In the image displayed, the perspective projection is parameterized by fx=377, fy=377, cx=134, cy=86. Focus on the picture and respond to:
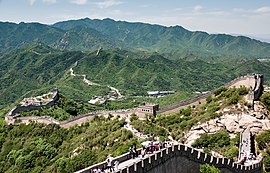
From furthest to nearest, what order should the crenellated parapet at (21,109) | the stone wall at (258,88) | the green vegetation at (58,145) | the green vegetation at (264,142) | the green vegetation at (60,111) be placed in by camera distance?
1. the green vegetation at (60,111)
2. the crenellated parapet at (21,109)
3. the stone wall at (258,88)
4. the green vegetation at (58,145)
5. the green vegetation at (264,142)

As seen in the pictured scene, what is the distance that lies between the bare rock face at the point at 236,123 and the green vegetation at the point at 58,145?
6577mm

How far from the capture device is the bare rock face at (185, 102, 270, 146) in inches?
1460

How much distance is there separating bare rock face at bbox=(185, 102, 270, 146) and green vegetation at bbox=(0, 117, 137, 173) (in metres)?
6.58

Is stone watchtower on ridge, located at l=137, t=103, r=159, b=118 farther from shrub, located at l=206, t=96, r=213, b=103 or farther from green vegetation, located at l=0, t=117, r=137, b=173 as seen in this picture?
shrub, located at l=206, t=96, r=213, b=103

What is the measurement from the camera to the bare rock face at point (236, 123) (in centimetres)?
3709

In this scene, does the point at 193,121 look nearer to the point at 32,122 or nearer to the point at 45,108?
the point at 32,122

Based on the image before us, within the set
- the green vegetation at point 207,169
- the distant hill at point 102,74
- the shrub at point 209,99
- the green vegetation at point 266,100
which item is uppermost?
the green vegetation at point 207,169

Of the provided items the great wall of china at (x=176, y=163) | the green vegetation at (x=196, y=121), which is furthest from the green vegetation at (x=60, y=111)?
the great wall of china at (x=176, y=163)

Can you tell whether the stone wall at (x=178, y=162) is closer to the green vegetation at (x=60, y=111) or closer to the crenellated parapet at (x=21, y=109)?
the crenellated parapet at (x=21, y=109)

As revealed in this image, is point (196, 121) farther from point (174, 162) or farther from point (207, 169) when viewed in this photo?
point (174, 162)

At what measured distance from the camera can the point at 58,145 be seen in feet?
153

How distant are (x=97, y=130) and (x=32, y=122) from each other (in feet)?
39.8

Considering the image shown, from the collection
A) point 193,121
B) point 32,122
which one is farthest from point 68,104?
point 193,121

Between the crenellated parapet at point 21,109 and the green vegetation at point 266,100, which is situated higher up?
the green vegetation at point 266,100
